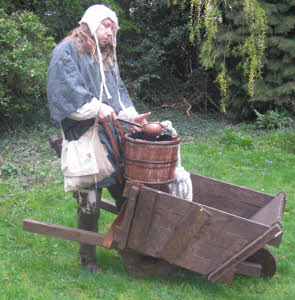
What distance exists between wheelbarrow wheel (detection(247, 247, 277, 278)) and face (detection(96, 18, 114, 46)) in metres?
1.94

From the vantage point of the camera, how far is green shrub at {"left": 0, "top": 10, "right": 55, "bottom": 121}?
682cm

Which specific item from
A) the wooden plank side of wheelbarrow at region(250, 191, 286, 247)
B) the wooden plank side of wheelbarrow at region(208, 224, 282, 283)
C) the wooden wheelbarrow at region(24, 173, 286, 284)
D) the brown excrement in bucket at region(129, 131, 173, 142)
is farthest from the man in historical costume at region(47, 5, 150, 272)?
the wooden plank side of wheelbarrow at region(250, 191, 286, 247)

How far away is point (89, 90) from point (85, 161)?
53cm

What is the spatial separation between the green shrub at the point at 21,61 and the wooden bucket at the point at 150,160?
4.70 m

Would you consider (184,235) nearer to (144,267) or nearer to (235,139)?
(144,267)

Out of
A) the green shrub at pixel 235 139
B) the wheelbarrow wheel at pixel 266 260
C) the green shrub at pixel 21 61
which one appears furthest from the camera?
the green shrub at pixel 235 139

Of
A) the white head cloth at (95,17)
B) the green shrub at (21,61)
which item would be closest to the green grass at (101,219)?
the green shrub at (21,61)

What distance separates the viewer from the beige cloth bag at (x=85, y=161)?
274 centimetres

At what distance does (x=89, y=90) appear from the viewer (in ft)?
9.48

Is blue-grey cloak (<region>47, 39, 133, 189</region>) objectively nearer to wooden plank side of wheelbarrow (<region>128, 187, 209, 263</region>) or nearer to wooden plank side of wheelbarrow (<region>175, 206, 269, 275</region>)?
wooden plank side of wheelbarrow (<region>128, 187, 209, 263</region>)

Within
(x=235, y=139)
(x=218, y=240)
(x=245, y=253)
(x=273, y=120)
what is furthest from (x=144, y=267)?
(x=273, y=120)

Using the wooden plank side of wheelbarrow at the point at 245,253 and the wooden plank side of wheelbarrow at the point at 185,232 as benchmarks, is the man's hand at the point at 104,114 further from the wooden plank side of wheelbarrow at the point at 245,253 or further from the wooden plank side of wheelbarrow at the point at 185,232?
the wooden plank side of wheelbarrow at the point at 245,253

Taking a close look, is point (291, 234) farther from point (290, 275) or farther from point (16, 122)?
point (16, 122)

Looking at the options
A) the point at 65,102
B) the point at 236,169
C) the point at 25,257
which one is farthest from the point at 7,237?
the point at 236,169
